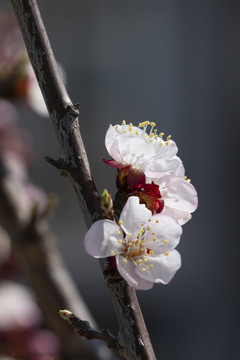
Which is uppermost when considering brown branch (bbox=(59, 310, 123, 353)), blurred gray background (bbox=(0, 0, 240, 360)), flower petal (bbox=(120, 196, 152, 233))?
flower petal (bbox=(120, 196, 152, 233))

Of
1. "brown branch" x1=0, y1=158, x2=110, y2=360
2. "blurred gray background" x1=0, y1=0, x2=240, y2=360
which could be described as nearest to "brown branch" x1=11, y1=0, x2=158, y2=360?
"brown branch" x1=0, y1=158, x2=110, y2=360

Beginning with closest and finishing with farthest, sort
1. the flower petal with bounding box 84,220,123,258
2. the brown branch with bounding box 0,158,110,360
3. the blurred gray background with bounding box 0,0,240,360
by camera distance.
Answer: the flower petal with bounding box 84,220,123,258 → the brown branch with bounding box 0,158,110,360 → the blurred gray background with bounding box 0,0,240,360

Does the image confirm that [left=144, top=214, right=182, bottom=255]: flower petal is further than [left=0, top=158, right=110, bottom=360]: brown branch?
No

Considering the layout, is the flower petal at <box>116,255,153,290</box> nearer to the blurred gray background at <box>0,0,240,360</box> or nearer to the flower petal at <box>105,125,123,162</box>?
the flower petal at <box>105,125,123,162</box>

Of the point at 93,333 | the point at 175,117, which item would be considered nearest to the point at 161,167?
the point at 93,333

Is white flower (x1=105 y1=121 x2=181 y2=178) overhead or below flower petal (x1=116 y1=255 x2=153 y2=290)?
overhead

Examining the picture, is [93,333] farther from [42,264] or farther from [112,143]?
[42,264]
